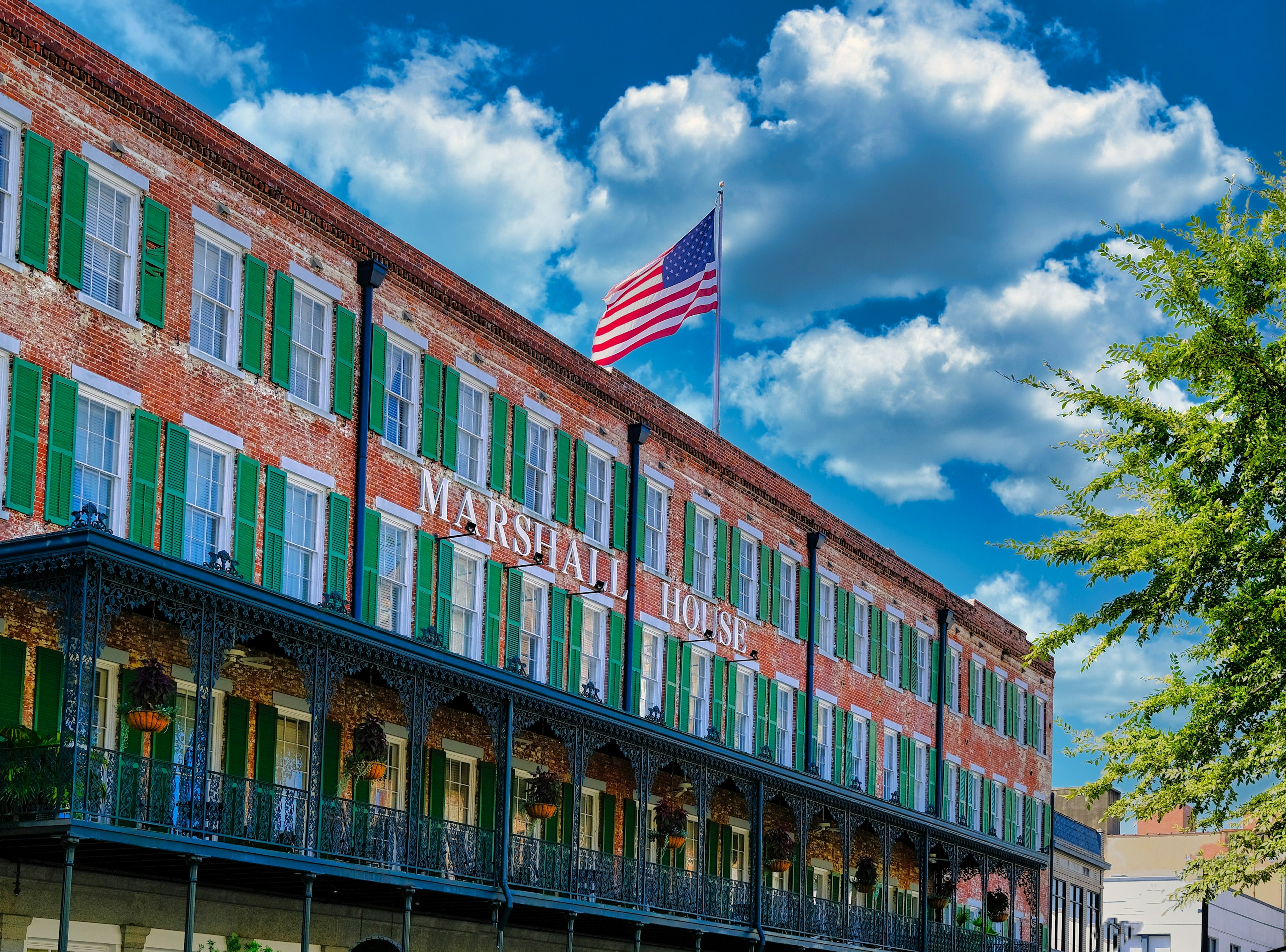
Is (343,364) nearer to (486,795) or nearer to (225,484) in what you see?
(225,484)

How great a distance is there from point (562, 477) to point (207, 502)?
9.72 meters

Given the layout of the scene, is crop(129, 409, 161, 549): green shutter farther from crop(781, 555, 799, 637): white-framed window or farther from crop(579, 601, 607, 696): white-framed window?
crop(781, 555, 799, 637): white-framed window

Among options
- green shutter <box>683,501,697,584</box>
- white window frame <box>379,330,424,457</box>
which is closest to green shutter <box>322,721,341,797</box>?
white window frame <box>379,330,424,457</box>

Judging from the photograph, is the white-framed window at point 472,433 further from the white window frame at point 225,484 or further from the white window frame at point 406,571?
the white window frame at point 225,484

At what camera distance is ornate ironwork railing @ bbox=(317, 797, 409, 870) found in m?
22.3

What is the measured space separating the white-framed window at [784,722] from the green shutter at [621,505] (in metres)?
7.50

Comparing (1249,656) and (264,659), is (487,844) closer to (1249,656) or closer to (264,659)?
(264,659)

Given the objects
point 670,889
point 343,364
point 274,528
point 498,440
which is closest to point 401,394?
point 343,364

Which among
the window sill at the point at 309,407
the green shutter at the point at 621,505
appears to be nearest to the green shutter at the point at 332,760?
the window sill at the point at 309,407

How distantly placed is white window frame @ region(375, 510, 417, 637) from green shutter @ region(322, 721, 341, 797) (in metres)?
2.26

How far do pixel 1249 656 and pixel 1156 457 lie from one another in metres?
2.87

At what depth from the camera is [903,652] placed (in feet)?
157

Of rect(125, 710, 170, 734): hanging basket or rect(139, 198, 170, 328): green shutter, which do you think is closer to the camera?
rect(125, 710, 170, 734): hanging basket

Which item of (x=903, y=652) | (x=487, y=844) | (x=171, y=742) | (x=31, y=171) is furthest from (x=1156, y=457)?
(x=903, y=652)
